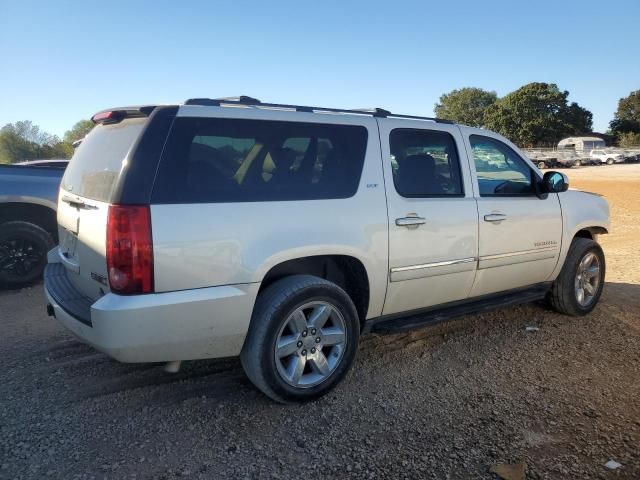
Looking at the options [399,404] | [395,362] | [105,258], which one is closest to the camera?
[105,258]

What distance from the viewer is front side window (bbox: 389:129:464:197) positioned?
12.8 feet

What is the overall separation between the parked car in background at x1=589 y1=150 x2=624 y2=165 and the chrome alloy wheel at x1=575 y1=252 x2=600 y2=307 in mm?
54107

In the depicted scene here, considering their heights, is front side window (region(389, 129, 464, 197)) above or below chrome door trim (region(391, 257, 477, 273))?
above

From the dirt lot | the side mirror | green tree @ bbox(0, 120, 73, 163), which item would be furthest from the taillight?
green tree @ bbox(0, 120, 73, 163)

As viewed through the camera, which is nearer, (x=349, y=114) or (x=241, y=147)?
(x=241, y=147)

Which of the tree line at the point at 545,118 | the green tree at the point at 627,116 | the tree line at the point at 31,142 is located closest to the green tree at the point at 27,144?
the tree line at the point at 31,142

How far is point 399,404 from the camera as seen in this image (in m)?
3.46

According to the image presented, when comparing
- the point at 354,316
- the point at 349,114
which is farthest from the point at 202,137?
the point at 354,316

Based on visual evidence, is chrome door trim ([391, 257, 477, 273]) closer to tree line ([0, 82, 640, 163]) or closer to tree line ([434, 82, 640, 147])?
tree line ([0, 82, 640, 163])

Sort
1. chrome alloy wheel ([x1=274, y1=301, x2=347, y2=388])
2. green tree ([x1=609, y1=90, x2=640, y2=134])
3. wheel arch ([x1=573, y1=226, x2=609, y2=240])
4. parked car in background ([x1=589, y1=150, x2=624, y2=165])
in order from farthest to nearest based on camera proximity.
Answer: green tree ([x1=609, y1=90, x2=640, y2=134])
parked car in background ([x1=589, y1=150, x2=624, y2=165])
wheel arch ([x1=573, y1=226, x2=609, y2=240])
chrome alloy wheel ([x1=274, y1=301, x2=347, y2=388])

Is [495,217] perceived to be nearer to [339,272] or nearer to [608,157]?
[339,272]

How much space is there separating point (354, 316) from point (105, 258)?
63.7 inches

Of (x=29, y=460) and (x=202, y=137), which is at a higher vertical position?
(x=202, y=137)

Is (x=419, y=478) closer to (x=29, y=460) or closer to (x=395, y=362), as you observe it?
(x=395, y=362)
